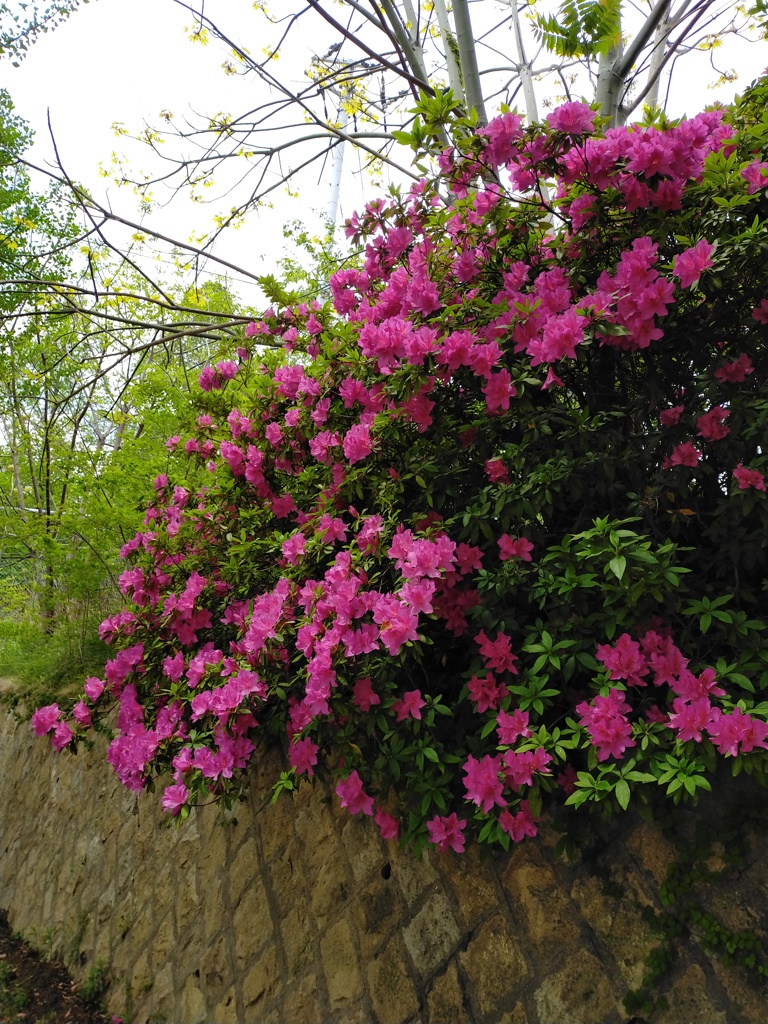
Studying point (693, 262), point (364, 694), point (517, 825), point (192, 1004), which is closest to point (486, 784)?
point (517, 825)

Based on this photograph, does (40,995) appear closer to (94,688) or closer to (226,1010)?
(226,1010)

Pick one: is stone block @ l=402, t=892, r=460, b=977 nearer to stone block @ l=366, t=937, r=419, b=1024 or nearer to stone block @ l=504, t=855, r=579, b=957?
stone block @ l=366, t=937, r=419, b=1024

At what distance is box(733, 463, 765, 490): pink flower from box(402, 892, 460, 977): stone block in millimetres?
1628

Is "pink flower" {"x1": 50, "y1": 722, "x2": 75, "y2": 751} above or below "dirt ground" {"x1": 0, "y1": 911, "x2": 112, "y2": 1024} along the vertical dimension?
above

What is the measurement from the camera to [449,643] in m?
2.36

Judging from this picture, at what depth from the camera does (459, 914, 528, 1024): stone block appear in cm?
208

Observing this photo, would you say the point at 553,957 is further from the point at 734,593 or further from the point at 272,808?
the point at 272,808

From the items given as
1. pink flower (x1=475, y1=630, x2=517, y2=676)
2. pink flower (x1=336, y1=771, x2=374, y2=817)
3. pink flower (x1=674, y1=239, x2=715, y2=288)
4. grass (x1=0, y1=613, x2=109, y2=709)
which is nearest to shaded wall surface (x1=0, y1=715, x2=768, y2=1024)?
pink flower (x1=336, y1=771, x2=374, y2=817)

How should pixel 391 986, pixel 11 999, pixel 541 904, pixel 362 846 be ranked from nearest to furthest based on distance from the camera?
1. pixel 541 904
2. pixel 391 986
3. pixel 362 846
4. pixel 11 999

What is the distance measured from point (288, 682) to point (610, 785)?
1005 millimetres

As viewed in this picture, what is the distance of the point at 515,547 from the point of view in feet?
6.72

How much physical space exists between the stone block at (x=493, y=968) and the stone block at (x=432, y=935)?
7 cm

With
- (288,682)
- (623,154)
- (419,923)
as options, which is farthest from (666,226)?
(419,923)

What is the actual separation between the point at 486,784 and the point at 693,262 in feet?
4.96
